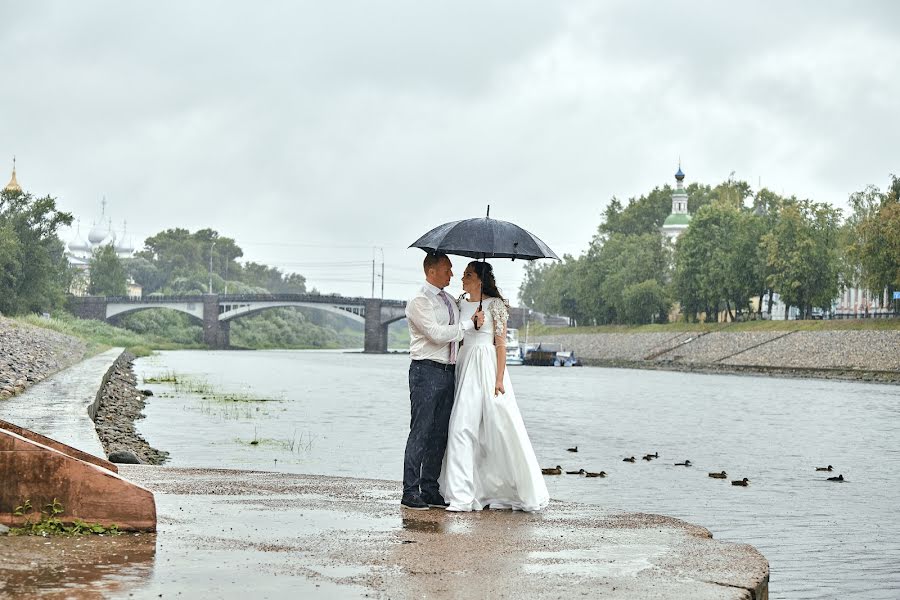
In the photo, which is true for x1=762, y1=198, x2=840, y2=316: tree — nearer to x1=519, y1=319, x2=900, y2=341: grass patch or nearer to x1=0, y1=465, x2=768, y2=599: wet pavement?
x1=519, y1=319, x2=900, y2=341: grass patch

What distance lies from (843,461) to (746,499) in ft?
21.3

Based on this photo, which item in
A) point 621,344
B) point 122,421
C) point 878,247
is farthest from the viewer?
point 621,344

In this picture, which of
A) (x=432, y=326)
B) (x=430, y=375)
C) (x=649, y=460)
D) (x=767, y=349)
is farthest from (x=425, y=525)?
(x=767, y=349)

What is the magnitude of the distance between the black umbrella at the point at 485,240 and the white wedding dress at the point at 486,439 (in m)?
0.31

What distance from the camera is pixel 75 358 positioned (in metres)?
43.4

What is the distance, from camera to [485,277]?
31.9ft

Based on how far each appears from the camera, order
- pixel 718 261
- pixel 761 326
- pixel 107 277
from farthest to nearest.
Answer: pixel 107 277
pixel 718 261
pixel 761 326

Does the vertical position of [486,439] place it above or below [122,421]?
above

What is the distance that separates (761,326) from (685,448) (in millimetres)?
56679

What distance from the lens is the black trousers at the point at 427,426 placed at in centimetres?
952

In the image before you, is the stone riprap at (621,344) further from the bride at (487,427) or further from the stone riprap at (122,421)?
the bride at (487,427)

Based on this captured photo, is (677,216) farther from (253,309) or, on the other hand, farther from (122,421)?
(122,421)

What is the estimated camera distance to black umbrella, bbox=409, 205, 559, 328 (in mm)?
9367

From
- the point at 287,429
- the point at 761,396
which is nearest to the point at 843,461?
the point at 287,429
